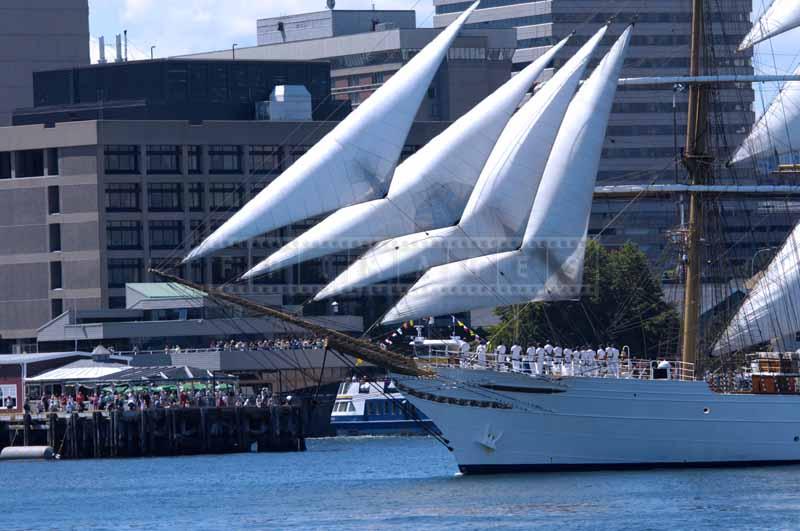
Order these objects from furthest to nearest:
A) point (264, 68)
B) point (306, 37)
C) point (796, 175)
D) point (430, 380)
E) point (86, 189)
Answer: point (306, 37), point (264, 68), point (86, 189), point (796, 175), point (430, 380)

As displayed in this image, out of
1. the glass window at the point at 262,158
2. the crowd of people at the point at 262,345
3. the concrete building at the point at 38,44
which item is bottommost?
the crowd of people at the point at 262,345

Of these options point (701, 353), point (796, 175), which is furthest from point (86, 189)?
point (701, 353)

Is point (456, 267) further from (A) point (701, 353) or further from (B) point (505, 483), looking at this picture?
(A) point (701, 353)

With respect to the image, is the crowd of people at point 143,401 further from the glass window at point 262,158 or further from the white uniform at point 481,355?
the glass window at point 262,158

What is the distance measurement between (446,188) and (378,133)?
9.67ft

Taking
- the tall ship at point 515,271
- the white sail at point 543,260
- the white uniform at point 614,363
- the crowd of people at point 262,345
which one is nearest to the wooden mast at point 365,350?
Answer: the tall ship at point 515,271

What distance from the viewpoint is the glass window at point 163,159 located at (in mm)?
117250

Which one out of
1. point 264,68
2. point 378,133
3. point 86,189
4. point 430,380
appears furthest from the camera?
point 264,68

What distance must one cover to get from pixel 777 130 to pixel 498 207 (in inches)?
559

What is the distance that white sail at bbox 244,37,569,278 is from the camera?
55.9 meters

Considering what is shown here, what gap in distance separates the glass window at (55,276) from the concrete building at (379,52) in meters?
28.9

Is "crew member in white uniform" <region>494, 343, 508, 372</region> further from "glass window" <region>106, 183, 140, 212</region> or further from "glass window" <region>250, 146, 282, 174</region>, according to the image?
"glass window" <region>106, 183, 140, 212</region>

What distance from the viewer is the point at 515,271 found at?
195ft

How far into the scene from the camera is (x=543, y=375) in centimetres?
6053
